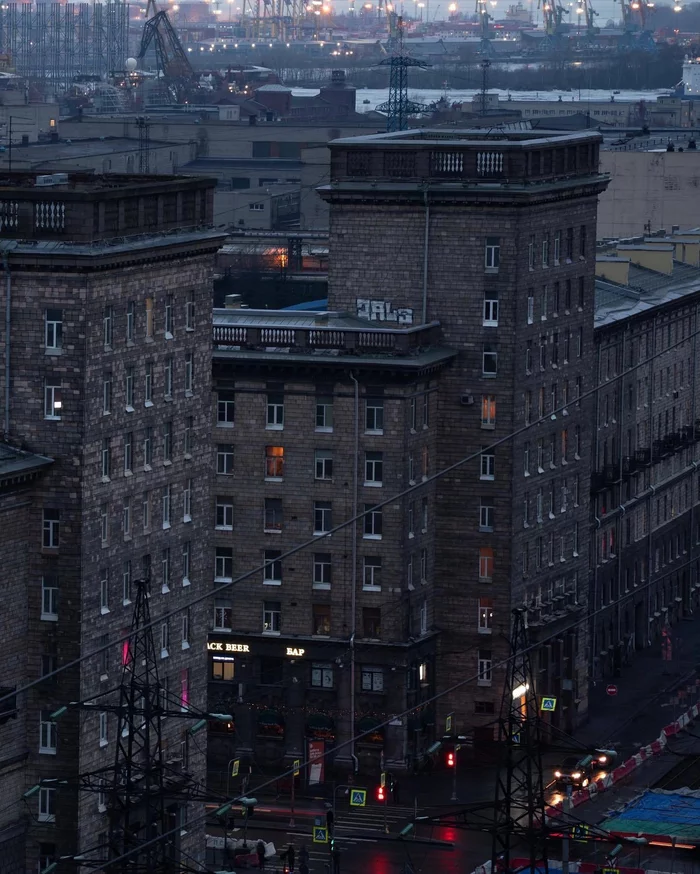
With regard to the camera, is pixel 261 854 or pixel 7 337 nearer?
pixel 7 337

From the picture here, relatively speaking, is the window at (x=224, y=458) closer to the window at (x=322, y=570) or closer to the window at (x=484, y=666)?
the window at (x=322, y=570)

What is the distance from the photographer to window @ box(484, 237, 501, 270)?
370 ft

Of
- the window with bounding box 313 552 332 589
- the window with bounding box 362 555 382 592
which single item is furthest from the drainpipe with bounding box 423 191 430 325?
the window with bounding box 313 552 332 589

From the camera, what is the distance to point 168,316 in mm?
90875

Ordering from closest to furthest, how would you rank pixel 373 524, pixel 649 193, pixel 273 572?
pixel 373 524
pixel 273 572
pixel 649 193

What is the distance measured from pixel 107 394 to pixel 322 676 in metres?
27.2

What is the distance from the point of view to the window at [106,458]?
8750 centimetres

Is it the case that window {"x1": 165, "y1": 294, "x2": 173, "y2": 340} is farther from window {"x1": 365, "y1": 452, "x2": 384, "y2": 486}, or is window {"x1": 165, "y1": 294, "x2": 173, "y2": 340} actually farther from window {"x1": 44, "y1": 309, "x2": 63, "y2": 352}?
window {"x1": 365, "y1": 452, "x2": 384, "y2": 486}

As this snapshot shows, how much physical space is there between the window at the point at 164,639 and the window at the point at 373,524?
21.2 m

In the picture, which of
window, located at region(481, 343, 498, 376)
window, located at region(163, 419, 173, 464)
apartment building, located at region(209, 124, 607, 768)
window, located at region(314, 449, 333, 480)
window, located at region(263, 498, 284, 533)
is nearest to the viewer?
window, located at region(163, 419, 173, 464)

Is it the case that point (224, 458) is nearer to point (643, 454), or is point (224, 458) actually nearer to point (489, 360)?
point (489, 360)

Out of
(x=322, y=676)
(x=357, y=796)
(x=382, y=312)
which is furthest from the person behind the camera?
(x=382, y=312)

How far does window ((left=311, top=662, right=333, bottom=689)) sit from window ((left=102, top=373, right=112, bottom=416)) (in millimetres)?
26673

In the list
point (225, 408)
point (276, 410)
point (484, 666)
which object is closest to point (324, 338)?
point (276, 410)
